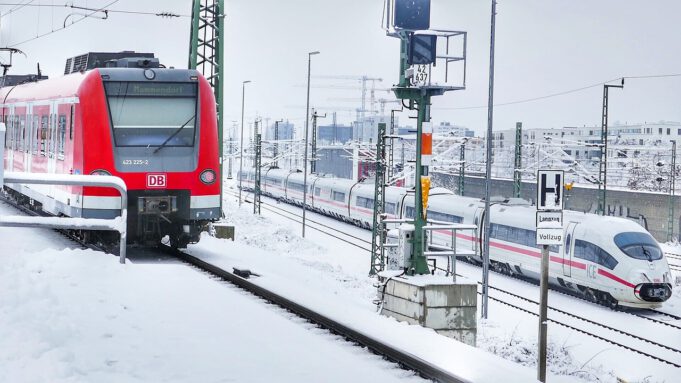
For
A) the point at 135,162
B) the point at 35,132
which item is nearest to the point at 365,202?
the point at 35,132

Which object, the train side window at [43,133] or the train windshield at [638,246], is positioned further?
the train windshield at [638,246]

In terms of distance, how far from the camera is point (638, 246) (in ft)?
88.3

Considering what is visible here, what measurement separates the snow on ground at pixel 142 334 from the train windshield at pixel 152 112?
166 inches

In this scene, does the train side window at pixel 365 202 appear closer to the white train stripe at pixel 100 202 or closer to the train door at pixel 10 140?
the train door at pixel 10 140

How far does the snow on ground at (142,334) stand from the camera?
20.6 feet

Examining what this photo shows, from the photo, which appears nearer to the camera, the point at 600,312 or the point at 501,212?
the point at 600,312

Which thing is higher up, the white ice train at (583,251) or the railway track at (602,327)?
the white ice train at (583,251)


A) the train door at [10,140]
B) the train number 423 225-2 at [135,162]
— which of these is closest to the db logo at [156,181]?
the train number 423 225-2 at [135,162]

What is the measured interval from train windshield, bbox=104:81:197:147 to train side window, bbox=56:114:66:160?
5.70ft

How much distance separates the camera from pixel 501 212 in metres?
33.2

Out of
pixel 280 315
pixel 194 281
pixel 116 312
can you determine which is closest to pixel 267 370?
pixel 116 312

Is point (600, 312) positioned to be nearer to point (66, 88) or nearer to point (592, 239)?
point (592, 239)

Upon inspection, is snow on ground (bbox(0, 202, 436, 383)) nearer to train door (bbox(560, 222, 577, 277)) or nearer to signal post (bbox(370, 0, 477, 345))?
signal post (bbox(370, 0, 477, 345))

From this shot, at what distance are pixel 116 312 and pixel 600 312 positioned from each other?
20900 millimetres
